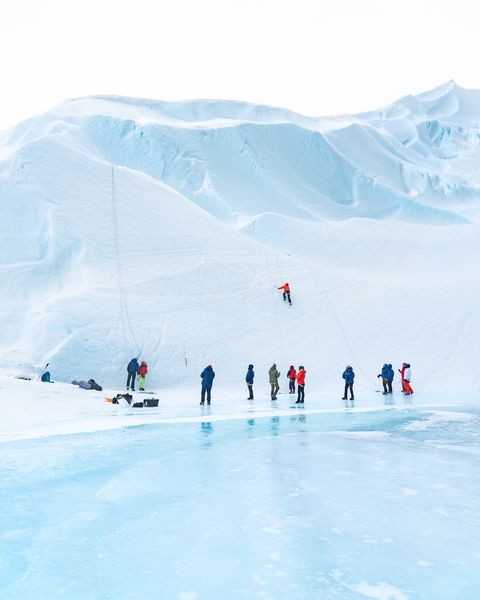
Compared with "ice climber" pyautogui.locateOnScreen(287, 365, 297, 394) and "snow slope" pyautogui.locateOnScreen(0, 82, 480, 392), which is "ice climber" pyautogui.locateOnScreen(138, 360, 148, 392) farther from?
"ice climber" pyautogui.locateOnScreen(287, 365, 297, 394)

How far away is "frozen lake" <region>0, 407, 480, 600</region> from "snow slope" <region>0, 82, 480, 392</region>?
11.9 m

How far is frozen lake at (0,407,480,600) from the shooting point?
453cm

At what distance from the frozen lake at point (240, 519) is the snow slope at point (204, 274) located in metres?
11.9

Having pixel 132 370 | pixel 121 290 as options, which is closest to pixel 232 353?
pixel 132 370

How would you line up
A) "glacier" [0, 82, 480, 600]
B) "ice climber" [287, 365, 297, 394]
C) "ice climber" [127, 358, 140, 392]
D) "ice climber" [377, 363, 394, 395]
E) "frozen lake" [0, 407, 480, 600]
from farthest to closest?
"ice climber" [287, 365, 297, 394], "ice climber" [377, 363, 394, 395], "ice climber" [127, 358, 140, 392], "glacier" [0, 82, 480, 600], "frozen lake" [0, 407, 480, 600]

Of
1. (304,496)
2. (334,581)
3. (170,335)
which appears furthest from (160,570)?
(170,335)

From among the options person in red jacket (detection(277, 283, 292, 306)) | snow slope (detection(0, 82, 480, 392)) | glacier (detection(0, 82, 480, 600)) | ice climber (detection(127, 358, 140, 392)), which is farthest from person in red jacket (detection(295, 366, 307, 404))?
person in red jacket (detection(277, 283, 292, 306))

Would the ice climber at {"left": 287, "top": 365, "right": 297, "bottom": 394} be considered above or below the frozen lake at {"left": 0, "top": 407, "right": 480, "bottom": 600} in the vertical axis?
above

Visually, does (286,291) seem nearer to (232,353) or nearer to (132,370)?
(232,353)

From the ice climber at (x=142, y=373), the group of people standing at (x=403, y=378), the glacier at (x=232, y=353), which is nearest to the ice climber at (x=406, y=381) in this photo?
the group of people standing at (x=403, y=378)

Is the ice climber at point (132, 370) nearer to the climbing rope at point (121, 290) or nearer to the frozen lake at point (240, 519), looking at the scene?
the climbing rope at point (121, 290)

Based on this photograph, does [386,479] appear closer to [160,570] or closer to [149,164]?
[160,570]

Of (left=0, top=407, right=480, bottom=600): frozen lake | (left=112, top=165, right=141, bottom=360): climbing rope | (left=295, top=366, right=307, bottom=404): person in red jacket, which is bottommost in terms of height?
(left=0, top=407, right=480, bottom=600): frozen lake

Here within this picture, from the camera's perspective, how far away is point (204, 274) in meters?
27.2
